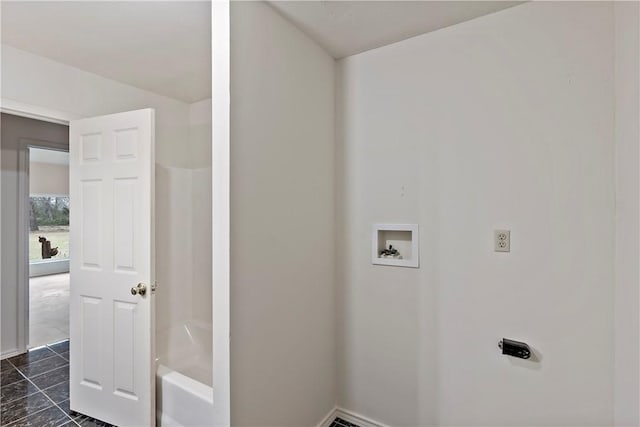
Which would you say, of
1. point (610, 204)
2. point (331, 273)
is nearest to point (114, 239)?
point (331, 273)

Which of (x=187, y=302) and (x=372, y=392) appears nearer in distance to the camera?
(x=372, y=392)

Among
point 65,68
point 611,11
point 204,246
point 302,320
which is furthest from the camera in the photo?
point 204,246

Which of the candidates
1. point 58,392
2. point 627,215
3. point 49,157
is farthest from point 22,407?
point 49,157

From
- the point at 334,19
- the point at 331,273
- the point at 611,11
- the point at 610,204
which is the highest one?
the point at 334,19

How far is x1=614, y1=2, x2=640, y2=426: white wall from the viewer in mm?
1126

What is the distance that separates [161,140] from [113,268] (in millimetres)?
1241

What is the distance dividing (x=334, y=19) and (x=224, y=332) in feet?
5.51

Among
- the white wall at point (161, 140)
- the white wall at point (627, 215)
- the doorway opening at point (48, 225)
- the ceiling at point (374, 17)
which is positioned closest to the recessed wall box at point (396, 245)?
the white wall at point (627, 215)

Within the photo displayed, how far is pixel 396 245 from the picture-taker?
1.88 m

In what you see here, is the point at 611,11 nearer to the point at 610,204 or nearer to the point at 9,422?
the point at 610,204

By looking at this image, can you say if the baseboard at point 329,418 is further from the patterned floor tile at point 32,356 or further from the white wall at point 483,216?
the patterned floor tile at point 32,356

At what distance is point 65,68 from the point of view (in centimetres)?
213

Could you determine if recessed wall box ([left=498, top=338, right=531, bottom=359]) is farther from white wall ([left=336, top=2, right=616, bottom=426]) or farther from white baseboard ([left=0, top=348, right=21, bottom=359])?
white baseboard ([left=0, top=348, right=21, bottom=359])

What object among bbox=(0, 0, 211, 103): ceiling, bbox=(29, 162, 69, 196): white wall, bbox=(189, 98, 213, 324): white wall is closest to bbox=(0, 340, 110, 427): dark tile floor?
bbox=(189, 98, 213, 324): white wall
